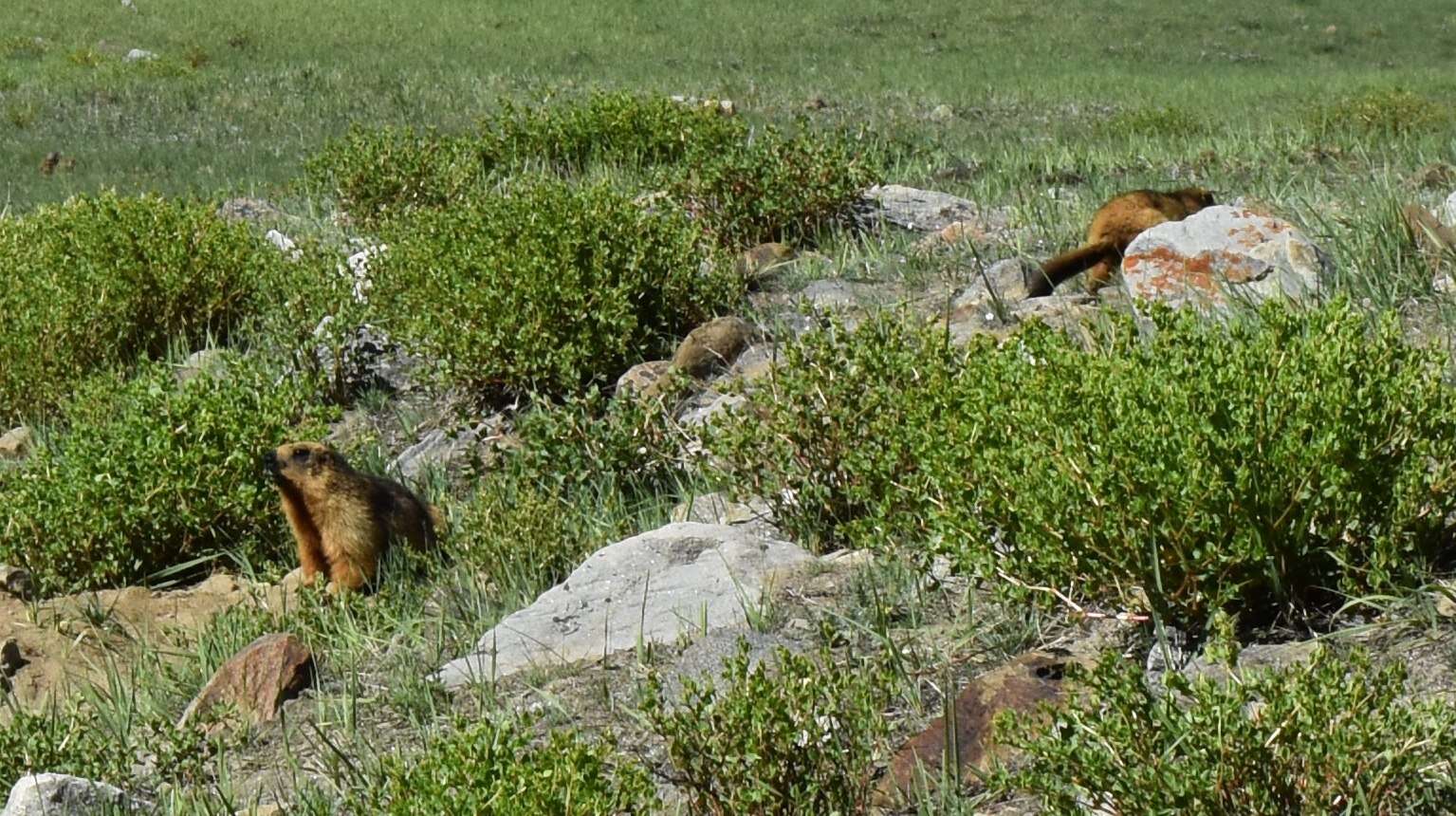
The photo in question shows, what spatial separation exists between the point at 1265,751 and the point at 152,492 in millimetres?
4743

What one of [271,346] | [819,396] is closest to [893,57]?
[271,346]

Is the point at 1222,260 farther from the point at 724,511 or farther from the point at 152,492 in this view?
the point at 152,492

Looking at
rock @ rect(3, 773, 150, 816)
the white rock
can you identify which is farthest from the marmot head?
the white rock

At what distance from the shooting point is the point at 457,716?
11.8ft

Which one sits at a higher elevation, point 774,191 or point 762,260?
point 774,191

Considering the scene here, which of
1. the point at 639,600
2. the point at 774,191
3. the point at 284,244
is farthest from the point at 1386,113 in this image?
the point at 639,600

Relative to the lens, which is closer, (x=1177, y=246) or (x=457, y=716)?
(x=457, y=716)

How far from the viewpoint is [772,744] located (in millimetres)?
3438

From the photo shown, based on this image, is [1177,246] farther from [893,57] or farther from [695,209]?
[893,57]

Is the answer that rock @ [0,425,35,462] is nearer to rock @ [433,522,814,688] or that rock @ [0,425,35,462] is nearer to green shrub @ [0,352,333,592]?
green shrub @ [0,352,333,592]

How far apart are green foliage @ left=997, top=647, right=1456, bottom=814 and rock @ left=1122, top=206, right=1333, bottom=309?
10.4ft

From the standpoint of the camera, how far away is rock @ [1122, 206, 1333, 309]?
623cm

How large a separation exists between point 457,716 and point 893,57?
25448mm

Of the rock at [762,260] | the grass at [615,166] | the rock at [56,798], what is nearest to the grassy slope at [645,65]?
the grass at [615,166]
